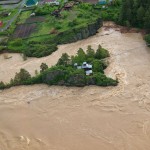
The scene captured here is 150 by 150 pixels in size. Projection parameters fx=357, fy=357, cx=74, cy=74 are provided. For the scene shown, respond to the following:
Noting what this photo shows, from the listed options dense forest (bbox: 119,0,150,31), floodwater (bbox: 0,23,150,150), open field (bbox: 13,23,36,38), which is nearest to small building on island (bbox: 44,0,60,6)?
open field (bbox: 13,23,36,38)

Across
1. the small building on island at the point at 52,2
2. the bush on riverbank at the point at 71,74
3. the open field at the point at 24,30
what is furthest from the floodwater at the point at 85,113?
the small building on island at the point at 52,2

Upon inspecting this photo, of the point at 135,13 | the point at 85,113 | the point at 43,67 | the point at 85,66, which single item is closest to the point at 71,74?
the point at 85,66

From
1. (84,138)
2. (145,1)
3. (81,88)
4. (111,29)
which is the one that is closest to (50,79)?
(81,88)

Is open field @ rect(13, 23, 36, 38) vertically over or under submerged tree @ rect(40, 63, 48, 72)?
over

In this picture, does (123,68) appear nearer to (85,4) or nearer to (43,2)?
(85,4)

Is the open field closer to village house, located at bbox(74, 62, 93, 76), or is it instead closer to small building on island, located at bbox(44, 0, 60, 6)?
small building on island, located at bbox(44, 0, 60, 6)
